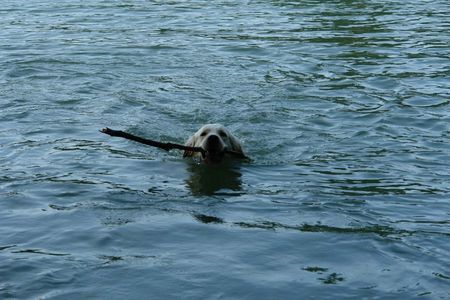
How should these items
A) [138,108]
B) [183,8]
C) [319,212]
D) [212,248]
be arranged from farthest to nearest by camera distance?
[183,8], [138,108], [319,212], [212,248]

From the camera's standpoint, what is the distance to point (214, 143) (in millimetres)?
9438

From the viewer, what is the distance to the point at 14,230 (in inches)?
288

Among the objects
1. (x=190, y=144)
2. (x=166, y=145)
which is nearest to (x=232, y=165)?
(x=190, y=144)

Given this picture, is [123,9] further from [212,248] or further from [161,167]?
[212,248]

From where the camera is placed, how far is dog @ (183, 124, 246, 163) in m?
9.44

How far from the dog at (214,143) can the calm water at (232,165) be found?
151 millimetres

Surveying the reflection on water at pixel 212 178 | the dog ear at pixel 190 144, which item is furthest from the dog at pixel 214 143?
the reflection on water at pixel 212 178

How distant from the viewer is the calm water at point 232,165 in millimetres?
6363

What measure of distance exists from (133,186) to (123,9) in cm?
1429

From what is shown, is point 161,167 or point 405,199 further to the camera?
point 161,167

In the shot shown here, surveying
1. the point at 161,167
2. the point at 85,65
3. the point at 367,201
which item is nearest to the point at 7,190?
the point at 161,167

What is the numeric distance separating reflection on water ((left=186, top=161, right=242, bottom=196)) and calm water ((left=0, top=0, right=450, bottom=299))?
0.03m

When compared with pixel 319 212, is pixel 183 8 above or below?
above

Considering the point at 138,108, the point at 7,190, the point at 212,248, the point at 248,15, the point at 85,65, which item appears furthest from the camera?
the point at 248,15
